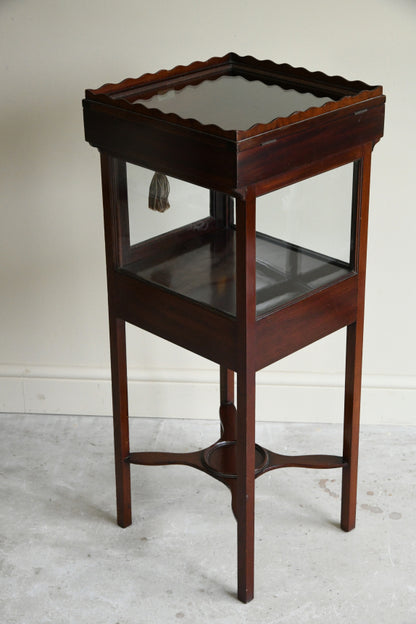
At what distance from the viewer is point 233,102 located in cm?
191

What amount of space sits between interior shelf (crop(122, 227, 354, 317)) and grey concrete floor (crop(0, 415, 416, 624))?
0.63 metres

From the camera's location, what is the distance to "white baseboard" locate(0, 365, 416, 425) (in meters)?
2.67

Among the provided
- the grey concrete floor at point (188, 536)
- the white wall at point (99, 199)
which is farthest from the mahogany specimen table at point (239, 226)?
the white wall at point (99, 199)

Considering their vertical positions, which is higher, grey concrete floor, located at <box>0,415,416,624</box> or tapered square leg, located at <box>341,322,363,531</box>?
tapered square leg, located at <box>341,322,363,531</box>

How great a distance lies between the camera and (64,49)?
2412mm

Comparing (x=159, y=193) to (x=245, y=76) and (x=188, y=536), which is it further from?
(x=188, y=536)

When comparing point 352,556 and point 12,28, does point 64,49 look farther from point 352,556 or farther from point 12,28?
point 352,556

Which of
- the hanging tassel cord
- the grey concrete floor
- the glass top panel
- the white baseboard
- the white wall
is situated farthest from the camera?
the white baseboard

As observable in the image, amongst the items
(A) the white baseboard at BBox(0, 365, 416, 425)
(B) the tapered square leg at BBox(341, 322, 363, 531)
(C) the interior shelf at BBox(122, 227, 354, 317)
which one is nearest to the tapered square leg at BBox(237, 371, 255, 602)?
(C) the interior shelf at BBox(122, 227, 354, 317)

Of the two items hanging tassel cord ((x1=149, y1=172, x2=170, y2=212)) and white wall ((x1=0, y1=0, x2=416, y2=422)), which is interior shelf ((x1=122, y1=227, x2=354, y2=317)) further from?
white wall ((x1=0, y1=0, x2=416, y2=422))

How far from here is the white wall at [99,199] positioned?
2352mm

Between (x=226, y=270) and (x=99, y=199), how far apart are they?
68cm

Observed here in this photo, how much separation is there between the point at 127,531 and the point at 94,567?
0.15 meters

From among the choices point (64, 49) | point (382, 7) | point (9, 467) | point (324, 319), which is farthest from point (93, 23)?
point (9, 467)
